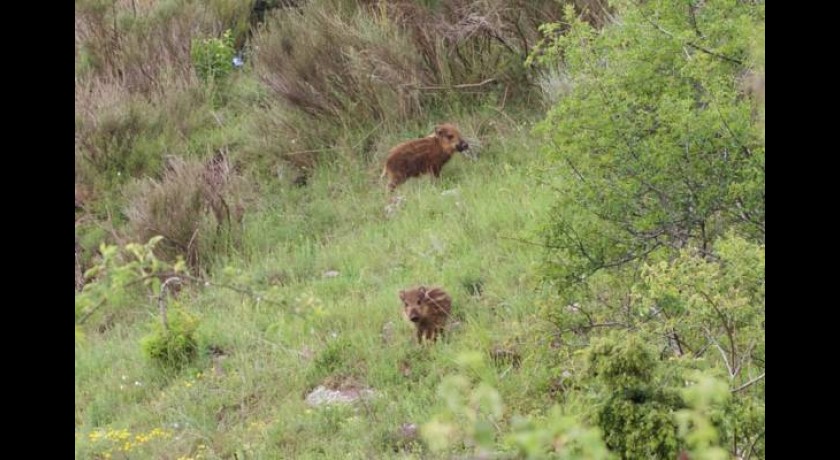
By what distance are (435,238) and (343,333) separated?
5.02 feet

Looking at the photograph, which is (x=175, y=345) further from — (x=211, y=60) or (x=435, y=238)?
(x=211, y=60)

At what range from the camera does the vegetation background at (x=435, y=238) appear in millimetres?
3641

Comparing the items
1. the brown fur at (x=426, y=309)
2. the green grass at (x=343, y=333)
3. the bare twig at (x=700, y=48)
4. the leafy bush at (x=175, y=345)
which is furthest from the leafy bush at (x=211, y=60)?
the bare twig at (x=700, y=48)

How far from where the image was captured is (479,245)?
7930mm

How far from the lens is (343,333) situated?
6984 mm

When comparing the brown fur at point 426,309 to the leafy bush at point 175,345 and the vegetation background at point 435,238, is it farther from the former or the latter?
the leafy bush at point 175,345

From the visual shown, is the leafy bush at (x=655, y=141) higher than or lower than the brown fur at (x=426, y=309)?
higher

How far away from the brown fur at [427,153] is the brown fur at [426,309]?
2.96 metres

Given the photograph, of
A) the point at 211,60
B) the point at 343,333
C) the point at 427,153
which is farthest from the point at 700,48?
the point at 211,60

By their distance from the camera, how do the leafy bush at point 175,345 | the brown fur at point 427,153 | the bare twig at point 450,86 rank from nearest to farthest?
the leafy bush at point 175,345
the brown fur at point 427,153
the bare twig at point 450,86

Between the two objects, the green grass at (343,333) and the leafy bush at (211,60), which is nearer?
the green grass at (343,333)
